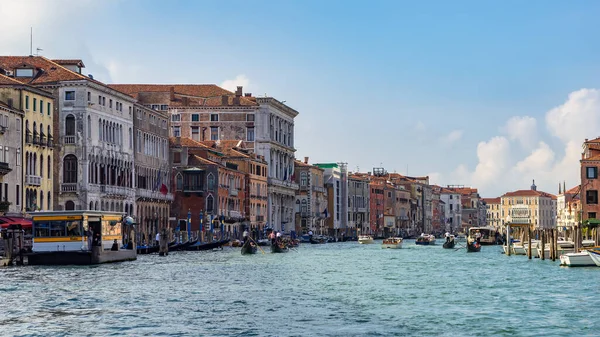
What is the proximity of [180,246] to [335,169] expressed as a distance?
216 ft

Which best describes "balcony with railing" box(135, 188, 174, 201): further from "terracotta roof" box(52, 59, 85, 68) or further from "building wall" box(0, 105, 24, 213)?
"building wall" box(0, 105, 24, 213)

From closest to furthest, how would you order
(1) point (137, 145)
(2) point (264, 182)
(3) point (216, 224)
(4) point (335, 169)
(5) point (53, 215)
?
1. (5) point (53, 215)
2. (1) point (137, 145)
3. (3) point (216, 224)
4. (2) point (264, 182)
5. (4) point (335, 169)

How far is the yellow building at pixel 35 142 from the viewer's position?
5619 cm

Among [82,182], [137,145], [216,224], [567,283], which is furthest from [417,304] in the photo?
[216,224]

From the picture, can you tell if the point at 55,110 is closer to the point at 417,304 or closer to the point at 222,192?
the point at 222,192

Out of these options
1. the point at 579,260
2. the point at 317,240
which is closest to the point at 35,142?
the point at 579,260

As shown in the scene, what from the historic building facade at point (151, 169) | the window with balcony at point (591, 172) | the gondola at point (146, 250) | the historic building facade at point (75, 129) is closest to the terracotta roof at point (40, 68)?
the historic building facade at point (75, 129)

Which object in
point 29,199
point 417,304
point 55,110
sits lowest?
point 417,304

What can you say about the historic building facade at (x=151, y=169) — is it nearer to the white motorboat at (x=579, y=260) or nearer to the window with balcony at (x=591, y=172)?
the window with balcony at (x=591, y=172)

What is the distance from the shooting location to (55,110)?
62.9m

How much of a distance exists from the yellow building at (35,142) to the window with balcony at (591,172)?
3455 cm

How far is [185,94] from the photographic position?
336ft

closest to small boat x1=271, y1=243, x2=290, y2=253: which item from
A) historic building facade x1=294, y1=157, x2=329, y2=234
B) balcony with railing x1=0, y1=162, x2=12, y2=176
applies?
balcony with railing x1=0, y1=162, x2=12, y2=176

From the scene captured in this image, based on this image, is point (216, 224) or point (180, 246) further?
point (216, 224)
